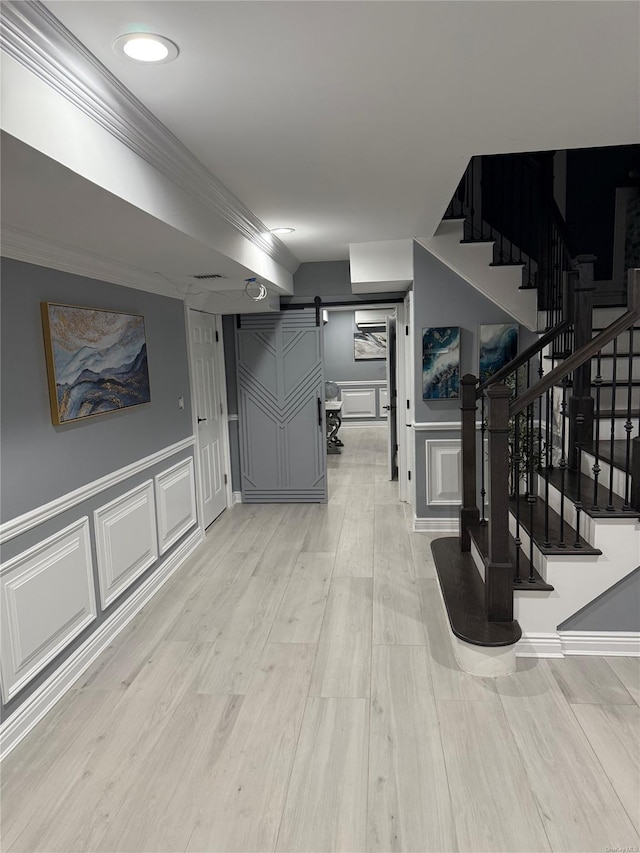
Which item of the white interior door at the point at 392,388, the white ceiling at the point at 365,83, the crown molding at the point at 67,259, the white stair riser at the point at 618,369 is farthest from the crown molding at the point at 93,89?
the white interior door at the point at 392,388

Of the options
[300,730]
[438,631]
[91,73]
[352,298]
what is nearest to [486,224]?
[352,298]

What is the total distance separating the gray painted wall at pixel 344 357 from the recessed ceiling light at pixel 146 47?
357 inches

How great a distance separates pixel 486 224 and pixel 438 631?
11.7ft

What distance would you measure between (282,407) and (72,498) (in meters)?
3.07

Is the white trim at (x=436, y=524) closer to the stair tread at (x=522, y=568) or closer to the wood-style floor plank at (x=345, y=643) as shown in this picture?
the wood-style floor plank at (x=345, y=643)

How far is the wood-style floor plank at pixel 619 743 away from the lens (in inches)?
77.1

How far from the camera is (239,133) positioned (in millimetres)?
2283

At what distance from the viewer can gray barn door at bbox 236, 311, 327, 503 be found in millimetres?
5590

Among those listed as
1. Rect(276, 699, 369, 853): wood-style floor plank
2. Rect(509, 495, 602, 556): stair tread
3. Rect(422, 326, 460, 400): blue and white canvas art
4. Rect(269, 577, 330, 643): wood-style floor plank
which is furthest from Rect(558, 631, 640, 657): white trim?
Rect(422, 326, 460, 400): blue and white canvas art

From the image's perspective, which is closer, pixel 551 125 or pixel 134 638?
pixel 551 125

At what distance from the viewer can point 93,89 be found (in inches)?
67.6

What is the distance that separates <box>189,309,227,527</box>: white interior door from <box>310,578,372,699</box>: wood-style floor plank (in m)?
1.82

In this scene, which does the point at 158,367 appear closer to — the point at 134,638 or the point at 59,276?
the point at 59,276

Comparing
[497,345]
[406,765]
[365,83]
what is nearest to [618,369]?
[497,345]
